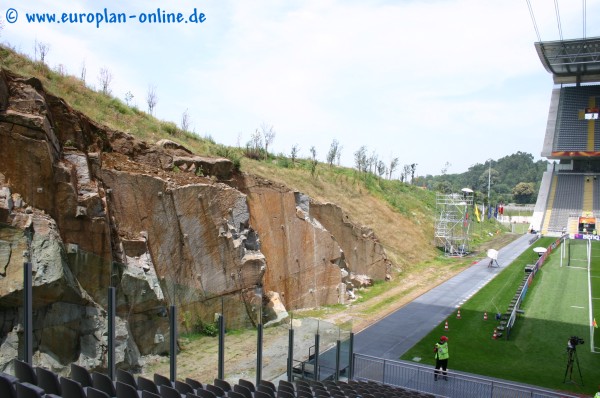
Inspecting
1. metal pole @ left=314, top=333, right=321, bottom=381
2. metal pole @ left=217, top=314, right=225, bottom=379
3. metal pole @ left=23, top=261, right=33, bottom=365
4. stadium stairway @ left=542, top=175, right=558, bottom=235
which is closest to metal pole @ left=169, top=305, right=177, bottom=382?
metal pole @ left=217, top=314, right=225, bottom=379

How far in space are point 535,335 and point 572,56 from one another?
58.4 metres

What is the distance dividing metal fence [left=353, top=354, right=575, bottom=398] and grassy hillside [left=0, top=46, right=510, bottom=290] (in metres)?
13.0

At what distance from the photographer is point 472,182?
184 m

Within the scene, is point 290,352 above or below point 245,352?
below

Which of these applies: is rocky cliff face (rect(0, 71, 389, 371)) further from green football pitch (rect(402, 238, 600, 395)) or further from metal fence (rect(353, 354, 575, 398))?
green football pitch (rect(402, 238, 600, 395))

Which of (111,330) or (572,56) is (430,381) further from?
(572,56)

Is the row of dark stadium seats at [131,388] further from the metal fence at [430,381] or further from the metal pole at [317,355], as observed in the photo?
the metal fence at [430,381]

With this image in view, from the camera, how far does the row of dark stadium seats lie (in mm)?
6501

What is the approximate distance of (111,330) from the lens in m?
8.89

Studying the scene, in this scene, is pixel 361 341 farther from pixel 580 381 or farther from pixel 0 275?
pixel 0 275

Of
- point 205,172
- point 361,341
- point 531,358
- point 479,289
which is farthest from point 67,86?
point 479,289

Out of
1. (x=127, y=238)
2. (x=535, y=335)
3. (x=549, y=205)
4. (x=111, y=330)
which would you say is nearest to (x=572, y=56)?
(x=549, y=205)

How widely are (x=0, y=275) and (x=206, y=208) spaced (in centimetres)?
1264

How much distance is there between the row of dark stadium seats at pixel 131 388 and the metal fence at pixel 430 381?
317cm
